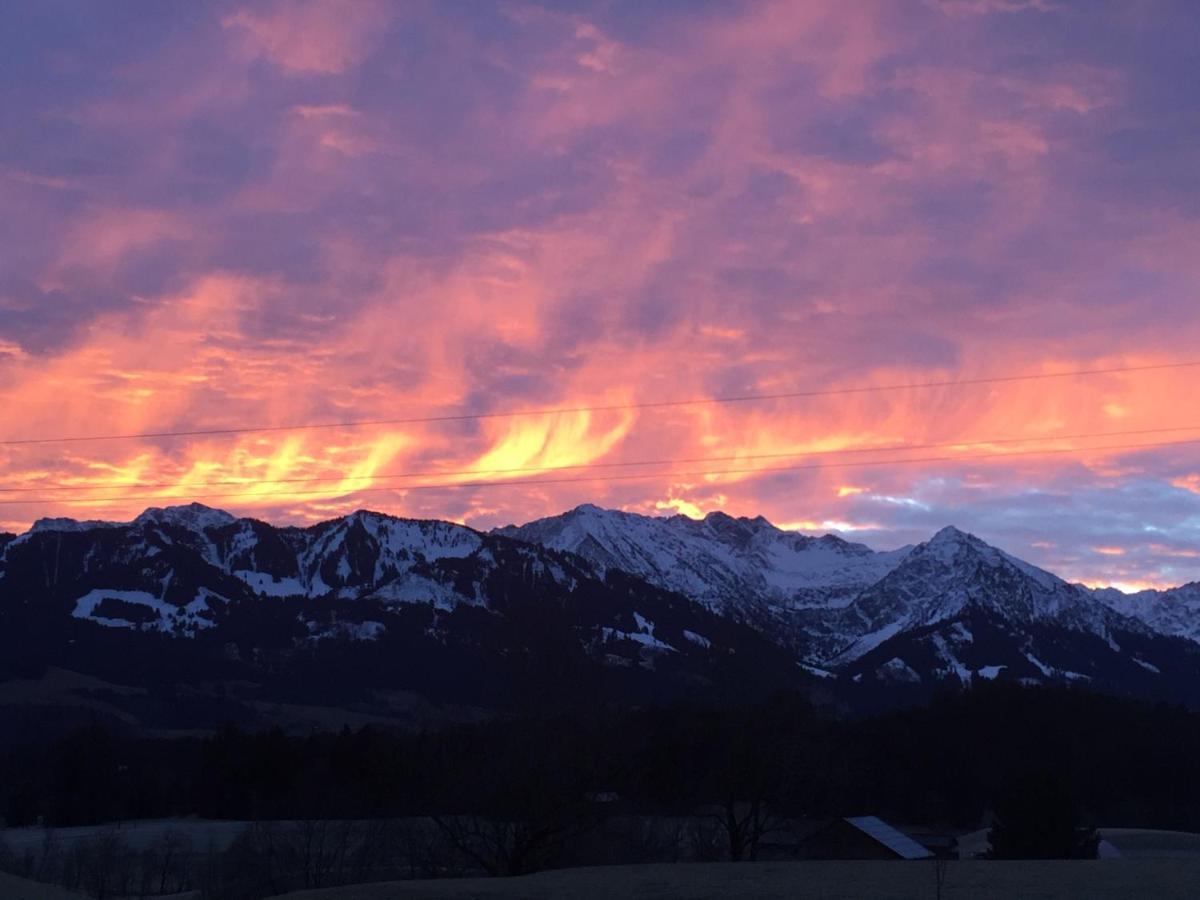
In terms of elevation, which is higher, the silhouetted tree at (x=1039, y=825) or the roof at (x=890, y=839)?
the silhouetted tree at (x=1039, y=825)

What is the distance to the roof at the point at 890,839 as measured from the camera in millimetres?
77019

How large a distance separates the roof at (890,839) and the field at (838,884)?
30.3 meters

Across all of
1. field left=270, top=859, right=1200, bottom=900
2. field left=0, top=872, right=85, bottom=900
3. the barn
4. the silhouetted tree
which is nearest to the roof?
the barn

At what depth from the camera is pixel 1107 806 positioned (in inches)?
4833

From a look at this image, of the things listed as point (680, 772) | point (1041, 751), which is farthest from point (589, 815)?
point (1041, 751)

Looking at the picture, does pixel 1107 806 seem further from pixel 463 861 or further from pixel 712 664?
pixel 463 861

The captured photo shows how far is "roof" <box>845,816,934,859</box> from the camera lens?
77.0m

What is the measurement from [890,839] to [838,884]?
4002 cm

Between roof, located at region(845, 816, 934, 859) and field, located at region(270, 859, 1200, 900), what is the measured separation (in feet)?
99.6

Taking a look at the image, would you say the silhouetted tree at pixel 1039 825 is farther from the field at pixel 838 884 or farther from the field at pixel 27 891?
the field at pixel 27 891

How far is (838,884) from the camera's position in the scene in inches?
1645

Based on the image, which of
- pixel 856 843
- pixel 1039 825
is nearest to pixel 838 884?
pixel 1039 825

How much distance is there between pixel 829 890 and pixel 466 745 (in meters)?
29.3

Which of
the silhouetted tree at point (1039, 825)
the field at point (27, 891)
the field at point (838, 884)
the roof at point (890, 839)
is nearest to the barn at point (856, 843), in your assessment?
the roof at point (890, 839)
